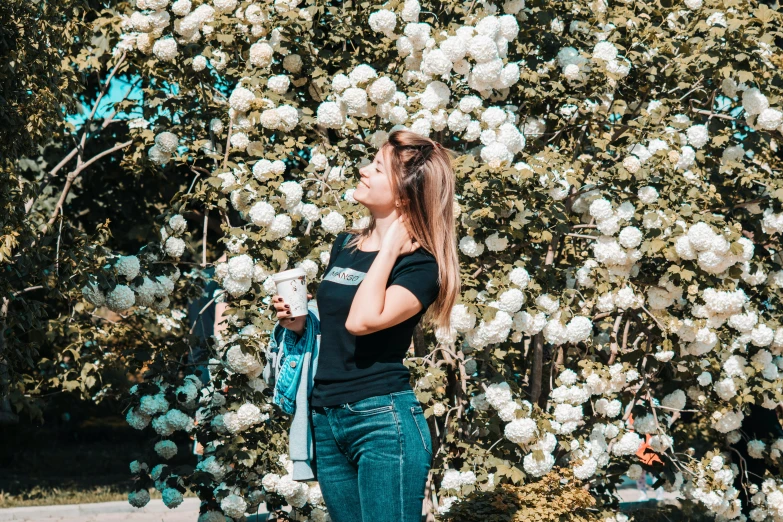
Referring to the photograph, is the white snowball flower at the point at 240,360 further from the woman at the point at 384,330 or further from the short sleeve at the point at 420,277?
the short sleeve at the point at 420,277

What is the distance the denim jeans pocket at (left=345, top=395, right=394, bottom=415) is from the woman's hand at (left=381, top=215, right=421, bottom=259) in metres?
0.34

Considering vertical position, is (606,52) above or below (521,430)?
above

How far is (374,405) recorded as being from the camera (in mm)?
2119

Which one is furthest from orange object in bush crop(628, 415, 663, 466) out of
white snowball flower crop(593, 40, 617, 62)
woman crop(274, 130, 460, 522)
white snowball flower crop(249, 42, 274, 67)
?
woman crop(274, 130, 460, 522)

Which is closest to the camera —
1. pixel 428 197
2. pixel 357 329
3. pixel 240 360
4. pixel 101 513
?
pixel 357 329

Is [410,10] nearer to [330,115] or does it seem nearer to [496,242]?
[330,115]

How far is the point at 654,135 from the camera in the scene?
13.5ft

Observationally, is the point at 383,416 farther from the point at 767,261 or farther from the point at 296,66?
the point at 767,261

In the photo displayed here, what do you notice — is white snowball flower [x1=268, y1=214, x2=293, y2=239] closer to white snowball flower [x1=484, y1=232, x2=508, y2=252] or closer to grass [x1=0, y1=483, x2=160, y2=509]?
white snowball flower [x1=484, y1=232, x2=508, y2=252]

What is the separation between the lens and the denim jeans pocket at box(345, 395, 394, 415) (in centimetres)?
212

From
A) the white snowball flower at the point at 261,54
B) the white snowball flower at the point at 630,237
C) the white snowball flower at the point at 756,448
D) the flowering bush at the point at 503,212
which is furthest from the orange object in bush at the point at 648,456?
the white snowball flower at the point at 261,54

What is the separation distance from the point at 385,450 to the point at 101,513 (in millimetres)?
5937

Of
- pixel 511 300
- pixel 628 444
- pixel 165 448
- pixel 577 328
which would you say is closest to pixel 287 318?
pixel 511 300

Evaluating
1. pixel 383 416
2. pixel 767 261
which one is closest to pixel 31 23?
pixel 383 416
